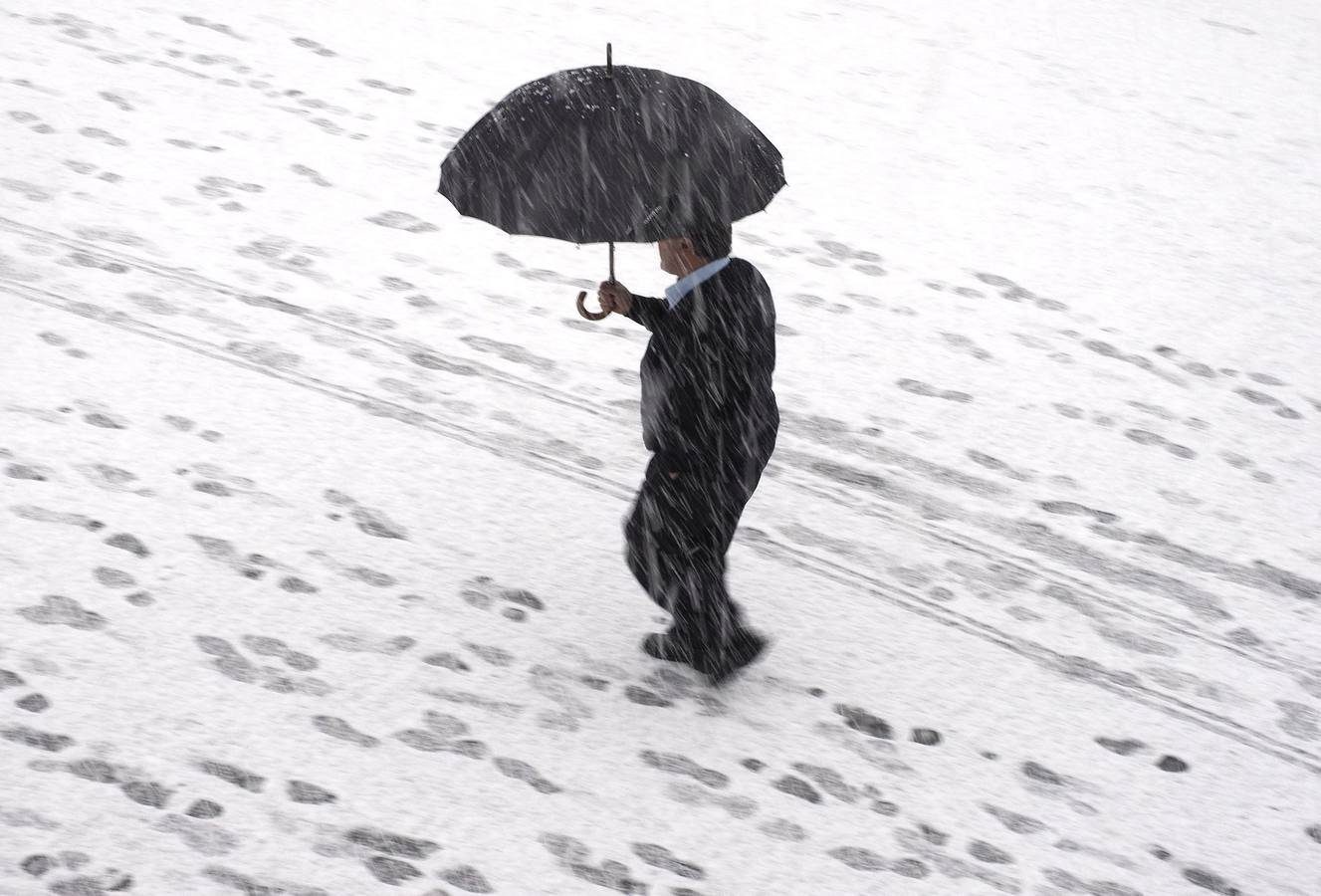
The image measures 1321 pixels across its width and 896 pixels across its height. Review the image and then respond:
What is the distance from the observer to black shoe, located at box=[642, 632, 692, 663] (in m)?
3.92

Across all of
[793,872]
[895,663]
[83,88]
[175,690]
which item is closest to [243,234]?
[83,88]

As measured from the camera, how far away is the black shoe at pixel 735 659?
3.87 meters

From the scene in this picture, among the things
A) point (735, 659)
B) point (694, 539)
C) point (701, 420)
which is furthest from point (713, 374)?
point (735, 659)

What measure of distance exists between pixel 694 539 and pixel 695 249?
2.49 ft

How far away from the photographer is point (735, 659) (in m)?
3.90

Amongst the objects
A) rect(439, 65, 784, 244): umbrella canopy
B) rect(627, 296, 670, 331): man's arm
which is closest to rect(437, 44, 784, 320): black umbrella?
rect(439, 65, 784, 244): umbrella canopy

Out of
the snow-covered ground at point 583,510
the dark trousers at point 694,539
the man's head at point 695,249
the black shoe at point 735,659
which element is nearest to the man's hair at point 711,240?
the man's head at point 695,249

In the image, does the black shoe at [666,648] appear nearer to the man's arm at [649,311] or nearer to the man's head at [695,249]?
the man's arm at [649,311]

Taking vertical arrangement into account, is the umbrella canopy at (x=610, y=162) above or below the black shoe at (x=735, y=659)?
above

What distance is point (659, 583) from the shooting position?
12.2ft

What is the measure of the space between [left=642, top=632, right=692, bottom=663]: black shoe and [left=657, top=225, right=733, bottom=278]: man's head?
1.09m

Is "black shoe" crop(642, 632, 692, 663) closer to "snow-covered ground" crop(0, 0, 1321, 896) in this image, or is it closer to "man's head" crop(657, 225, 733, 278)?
"snow-covered ground" crop(0, 0, 1321, 896)

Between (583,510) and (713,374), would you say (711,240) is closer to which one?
(713,374)

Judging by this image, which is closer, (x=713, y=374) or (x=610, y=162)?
(x=610, y=162)
